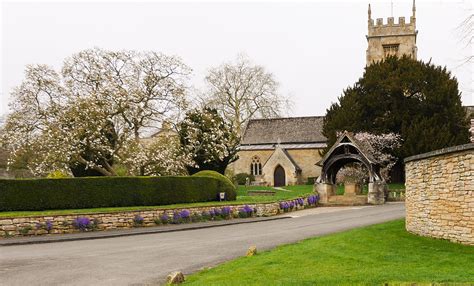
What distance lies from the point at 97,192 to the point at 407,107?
32083mm

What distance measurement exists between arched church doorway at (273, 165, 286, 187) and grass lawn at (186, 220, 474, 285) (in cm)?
4320

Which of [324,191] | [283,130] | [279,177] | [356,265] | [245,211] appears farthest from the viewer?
[283,130]

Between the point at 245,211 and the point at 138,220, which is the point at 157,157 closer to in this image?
the point at 245,211

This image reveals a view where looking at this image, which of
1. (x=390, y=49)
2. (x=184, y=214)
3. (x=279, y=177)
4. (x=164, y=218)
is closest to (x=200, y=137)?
(x=184, y=214)

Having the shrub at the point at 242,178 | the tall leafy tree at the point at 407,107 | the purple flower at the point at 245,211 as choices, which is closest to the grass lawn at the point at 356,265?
the purple flower at the point at 245,211

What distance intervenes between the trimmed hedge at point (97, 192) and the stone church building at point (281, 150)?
29974 mm

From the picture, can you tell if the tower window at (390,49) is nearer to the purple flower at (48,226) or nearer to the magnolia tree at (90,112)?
the magnolia tree at (90,112)

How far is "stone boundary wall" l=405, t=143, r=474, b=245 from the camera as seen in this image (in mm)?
11211

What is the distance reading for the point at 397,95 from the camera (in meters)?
45.7

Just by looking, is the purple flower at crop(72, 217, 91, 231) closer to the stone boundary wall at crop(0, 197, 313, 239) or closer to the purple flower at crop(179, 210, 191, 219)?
the stone boundary wall at crop(0, 197, 313, 239)

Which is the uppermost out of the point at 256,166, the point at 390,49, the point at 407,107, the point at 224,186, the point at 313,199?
the point at 390,49

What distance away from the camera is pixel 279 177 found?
187ft

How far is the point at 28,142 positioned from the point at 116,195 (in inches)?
264

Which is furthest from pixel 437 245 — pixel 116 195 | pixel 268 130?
pixel 268 130
